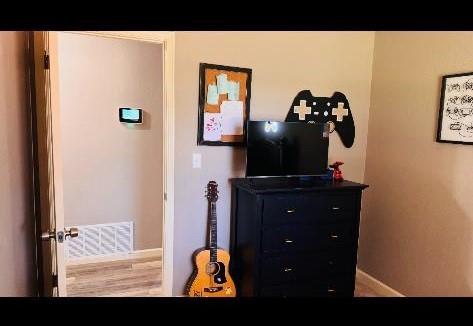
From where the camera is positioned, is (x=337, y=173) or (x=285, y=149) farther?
(x=337, y=173)

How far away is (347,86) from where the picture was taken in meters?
2.77

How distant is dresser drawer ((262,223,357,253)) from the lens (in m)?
2.12

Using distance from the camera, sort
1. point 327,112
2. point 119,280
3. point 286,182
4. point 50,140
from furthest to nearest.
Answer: point 119,280 → point 327,112 → point 286,182 → point 50,140

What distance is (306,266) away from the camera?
7.30 feet

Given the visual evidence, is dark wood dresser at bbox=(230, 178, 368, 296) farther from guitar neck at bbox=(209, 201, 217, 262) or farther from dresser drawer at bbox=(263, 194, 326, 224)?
guitar neck at bbox=(209, 201, 217, 262)

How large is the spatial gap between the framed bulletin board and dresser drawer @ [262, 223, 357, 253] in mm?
726

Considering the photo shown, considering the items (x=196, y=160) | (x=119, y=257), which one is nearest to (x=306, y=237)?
(x=196, y=160)

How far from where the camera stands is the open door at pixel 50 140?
1274 mm

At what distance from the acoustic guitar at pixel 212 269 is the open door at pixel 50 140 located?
105 cm

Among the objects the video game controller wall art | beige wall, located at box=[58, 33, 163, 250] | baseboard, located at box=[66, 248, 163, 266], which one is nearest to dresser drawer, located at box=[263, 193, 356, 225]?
the video game controller wall art

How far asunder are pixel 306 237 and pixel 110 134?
2.22m

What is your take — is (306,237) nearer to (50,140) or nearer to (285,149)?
(285,149)

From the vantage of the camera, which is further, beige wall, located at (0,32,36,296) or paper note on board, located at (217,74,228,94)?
paper note on board, located at (217,74,228,94)
